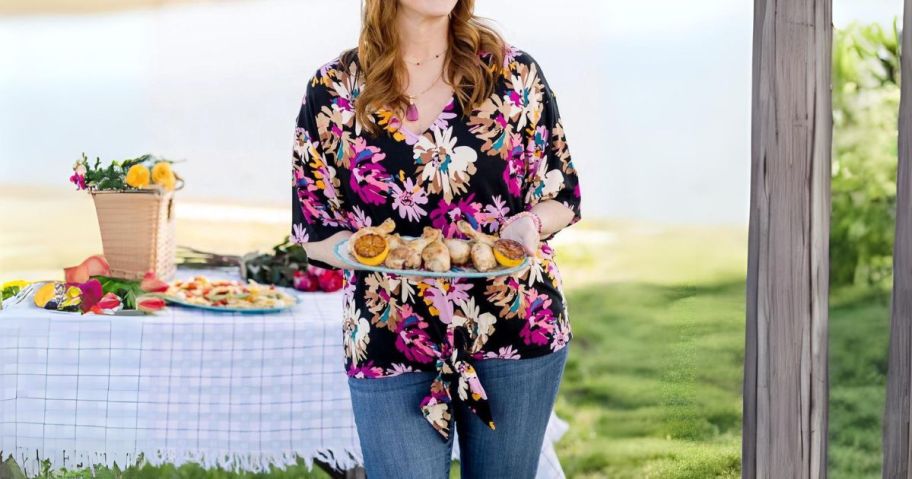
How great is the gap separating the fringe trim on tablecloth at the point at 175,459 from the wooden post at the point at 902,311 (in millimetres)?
1277

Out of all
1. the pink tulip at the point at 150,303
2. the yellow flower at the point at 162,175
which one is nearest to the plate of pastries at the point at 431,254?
the pink tulip at the point at 150,303

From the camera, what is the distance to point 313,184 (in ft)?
5.74

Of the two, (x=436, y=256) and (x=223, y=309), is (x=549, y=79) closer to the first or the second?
(x=223, y=309)

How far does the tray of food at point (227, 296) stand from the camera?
278 cm

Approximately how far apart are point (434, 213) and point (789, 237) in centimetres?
88

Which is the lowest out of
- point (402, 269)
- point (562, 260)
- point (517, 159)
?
point (562, 260)

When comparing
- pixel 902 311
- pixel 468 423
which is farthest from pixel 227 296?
pixel 902 311

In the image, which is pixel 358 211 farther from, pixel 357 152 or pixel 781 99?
pixel 781 99

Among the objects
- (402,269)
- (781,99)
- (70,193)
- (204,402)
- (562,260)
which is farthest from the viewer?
(70,193)

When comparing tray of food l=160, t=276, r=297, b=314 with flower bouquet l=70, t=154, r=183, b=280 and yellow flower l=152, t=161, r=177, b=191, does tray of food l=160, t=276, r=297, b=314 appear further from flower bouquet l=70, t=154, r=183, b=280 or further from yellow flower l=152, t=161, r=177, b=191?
yellow flower l=152, t=161, r=177, b=191

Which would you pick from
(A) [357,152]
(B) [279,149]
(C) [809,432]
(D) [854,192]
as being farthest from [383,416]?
(B) [279,149]

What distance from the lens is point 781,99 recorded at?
2152 mm

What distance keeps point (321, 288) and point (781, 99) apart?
152 cm

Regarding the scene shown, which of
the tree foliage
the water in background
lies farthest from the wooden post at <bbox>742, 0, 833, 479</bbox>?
the water in background
